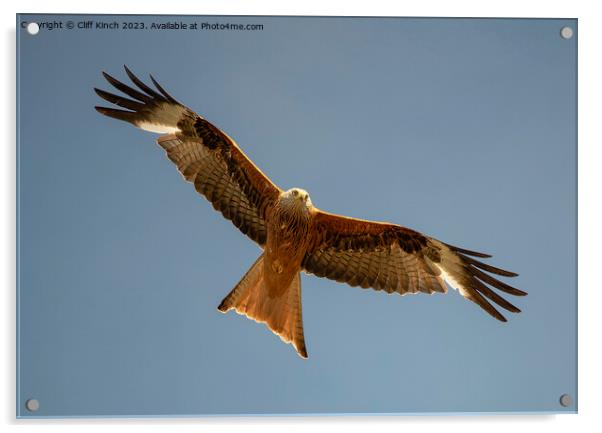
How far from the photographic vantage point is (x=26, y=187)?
1.88 m

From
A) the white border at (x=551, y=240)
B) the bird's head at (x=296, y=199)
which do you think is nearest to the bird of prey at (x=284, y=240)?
the bird's head at (x=296, y=199)

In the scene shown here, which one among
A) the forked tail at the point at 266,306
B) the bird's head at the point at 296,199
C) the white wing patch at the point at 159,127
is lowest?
the forked tail at the point at 266,306

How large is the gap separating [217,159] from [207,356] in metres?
0.57

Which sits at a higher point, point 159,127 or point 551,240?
point 159,127

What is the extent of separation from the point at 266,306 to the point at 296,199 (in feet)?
1.05

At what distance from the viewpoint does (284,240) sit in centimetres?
189

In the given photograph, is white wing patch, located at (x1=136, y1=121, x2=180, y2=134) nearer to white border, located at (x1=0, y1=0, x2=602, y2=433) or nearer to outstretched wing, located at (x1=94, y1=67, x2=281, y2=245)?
outstretched wing, located at (x1=94, y1=67, x2=281, y2=245)

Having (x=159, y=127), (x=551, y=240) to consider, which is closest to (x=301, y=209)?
(x=159, y=127)

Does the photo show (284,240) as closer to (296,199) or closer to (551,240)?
(296,199)

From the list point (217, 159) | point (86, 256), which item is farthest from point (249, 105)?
point (86, 256)

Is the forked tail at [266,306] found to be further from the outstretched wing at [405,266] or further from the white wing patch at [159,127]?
the white wing patch at [159,127]

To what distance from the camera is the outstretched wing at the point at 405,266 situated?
1894 mm

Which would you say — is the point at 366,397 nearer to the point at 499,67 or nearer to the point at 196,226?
the point at 196,226

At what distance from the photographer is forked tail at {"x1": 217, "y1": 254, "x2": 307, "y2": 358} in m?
1.88
